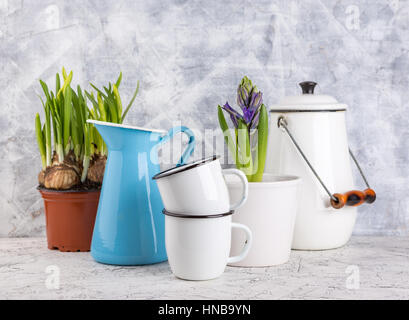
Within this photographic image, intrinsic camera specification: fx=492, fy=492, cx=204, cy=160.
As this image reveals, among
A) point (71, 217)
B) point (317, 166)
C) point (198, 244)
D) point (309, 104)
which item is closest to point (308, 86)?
point (309, 104)

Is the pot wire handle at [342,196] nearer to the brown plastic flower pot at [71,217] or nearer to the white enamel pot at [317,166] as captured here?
the white enamel pot at [317,166]

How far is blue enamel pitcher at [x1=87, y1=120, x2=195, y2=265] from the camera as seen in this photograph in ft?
2.77

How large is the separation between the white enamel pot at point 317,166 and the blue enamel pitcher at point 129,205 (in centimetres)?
23

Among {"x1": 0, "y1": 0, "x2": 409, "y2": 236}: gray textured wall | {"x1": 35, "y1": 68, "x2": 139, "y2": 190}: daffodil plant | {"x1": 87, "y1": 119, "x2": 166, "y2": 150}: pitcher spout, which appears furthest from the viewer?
{"x1": 0, "y1": 0, "x2": 409, "y2": 236}: gray textured wall

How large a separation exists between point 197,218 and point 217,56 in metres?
0.47

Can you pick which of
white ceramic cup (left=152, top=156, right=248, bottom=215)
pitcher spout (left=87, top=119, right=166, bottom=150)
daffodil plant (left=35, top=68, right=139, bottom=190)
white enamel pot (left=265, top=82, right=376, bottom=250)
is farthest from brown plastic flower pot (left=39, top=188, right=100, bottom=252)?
white enamel pot (left=265, top=82, right=376, bottom=250)

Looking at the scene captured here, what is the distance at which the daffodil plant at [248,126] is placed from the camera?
0.86 meters

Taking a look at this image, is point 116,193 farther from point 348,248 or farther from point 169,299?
point 348,248

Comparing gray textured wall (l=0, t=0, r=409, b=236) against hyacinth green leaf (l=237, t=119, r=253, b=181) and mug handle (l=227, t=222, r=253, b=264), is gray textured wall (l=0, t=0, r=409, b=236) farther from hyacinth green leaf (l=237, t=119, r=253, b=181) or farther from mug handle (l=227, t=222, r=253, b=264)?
mug handle (l=227, t=222, r=253, b=264)

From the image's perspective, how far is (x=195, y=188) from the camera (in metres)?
0.74

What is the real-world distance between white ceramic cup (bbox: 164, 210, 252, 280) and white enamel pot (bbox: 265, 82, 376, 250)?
24cm

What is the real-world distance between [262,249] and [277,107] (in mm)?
290

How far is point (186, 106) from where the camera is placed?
3.59 feet
